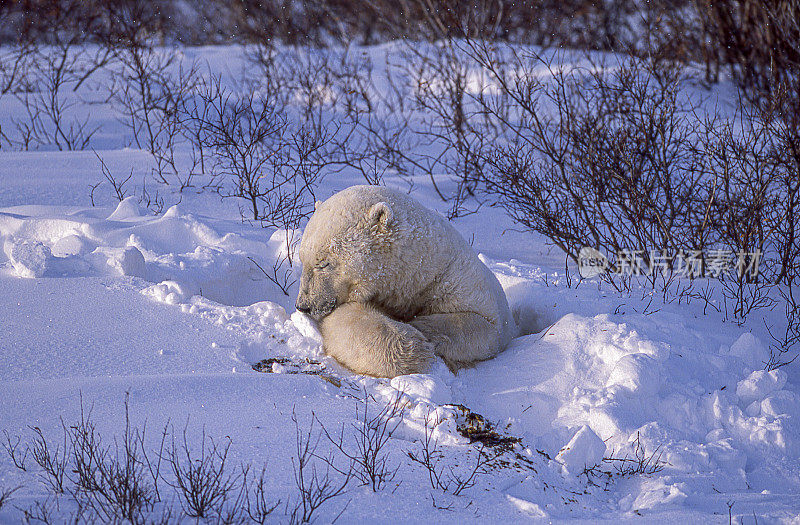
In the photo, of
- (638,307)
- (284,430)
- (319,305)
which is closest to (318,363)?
(319,305)

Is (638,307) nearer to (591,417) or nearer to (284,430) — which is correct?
(591,417)

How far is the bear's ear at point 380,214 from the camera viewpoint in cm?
292

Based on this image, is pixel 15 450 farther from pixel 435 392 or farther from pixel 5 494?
pixel 435 392

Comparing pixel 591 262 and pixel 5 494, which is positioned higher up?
pixel 591 262

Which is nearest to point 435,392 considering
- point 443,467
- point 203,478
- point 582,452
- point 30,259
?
point 443,467

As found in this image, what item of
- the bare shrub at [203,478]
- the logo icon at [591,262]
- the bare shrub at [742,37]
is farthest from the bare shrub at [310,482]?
the bare shrub at [742,37]

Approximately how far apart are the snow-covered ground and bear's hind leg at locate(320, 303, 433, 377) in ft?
0.20

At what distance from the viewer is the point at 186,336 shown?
307 centimetres

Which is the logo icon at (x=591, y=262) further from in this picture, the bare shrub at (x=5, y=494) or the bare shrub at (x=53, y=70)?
the bare shrub at (x=53, y=70)

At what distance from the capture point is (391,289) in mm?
3059

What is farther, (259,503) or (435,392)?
(435,392)

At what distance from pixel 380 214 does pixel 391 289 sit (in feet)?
1.12

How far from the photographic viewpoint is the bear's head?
9.69ft

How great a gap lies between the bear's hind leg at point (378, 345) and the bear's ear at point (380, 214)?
15.3 inches
